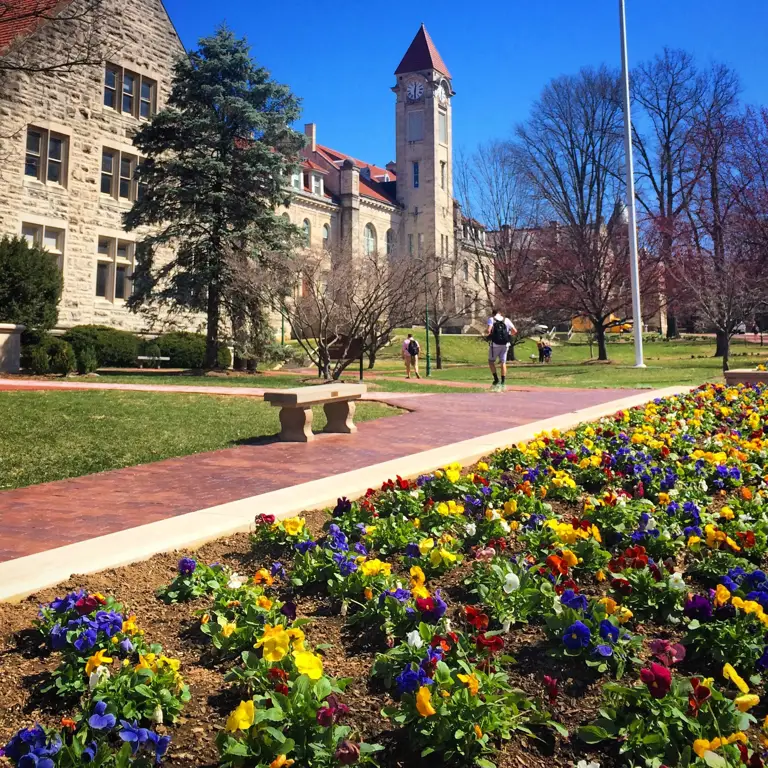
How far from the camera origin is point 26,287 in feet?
66.8

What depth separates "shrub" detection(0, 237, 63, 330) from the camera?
20156 mm

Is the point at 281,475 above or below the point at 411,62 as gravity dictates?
below

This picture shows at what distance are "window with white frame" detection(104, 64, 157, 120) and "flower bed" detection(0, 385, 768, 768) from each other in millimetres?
25736

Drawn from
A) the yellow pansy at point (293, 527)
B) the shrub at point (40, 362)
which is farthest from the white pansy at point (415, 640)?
the shrub at point (40, 362)

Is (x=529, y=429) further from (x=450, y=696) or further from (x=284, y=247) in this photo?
(x=284, y=247)

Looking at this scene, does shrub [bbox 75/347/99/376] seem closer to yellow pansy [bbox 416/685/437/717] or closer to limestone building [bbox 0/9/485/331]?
limestone building [bbox 0/9/485/331]

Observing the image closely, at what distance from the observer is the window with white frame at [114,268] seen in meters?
27.0

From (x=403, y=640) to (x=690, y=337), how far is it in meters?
54.9

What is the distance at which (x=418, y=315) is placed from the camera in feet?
113

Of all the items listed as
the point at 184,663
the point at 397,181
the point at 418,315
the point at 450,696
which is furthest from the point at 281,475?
the point at 397,181

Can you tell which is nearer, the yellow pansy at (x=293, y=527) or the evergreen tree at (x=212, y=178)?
the yellow pansy at (x=293, y=527)

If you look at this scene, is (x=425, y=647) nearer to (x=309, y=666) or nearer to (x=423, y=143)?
(x=309, y=666)

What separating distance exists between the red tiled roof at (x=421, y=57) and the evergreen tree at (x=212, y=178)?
45919 millimetres

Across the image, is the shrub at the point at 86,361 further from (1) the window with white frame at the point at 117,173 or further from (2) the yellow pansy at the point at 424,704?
(2) the yellow pansy at the point at 424,704
